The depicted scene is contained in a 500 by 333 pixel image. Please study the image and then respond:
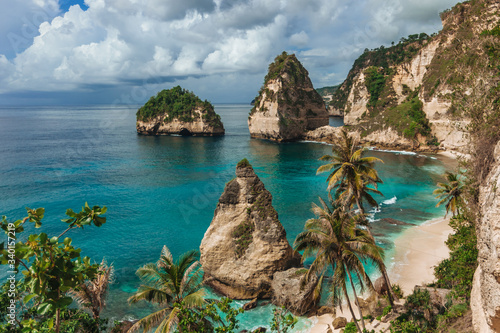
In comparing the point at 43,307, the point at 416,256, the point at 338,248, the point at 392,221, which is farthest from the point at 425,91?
the point at 43,307

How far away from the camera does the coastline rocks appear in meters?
22.2

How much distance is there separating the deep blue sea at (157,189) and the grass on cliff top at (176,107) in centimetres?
2938

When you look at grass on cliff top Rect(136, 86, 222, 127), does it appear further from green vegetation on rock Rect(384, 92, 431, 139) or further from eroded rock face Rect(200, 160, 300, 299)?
eroded rock face Rect(200, 160, 300, 299)

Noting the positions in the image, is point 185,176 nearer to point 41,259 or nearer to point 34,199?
point 34,199

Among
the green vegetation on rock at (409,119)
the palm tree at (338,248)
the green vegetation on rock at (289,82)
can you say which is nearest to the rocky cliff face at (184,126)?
the green vegetation on rock at (289,82)

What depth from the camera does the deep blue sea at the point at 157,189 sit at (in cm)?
3478

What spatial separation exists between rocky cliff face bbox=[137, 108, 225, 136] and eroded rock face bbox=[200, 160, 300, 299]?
100 m

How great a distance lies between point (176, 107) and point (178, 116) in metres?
4.30

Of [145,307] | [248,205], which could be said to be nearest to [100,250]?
[145,307]

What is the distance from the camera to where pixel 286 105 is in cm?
10738

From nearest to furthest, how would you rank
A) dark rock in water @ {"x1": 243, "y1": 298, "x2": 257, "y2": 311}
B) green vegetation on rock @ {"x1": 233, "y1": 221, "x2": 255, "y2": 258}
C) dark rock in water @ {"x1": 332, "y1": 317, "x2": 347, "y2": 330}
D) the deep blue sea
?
1. dark rock in water @ {"x1": 332, "y1": 317, "x2": 347, "y2": 330}
2. dark rock in water @ {"x1": 243, "y1": 298, "x2": 257, "y2": 311}
3. green vegetation on rock @ {"x1": 233, "y1": 221, "x2": 255, "y2": 258}
4. the deep blue sea

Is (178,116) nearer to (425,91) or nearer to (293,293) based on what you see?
(425,91)

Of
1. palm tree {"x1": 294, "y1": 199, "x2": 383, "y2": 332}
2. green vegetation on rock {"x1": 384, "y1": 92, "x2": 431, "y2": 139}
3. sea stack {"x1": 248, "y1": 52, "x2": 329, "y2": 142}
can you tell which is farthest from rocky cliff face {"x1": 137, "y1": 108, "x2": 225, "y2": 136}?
palm tree {"x1": 294, "y1": 199, "x2": 383, "y2": 332}

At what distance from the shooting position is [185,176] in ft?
210
